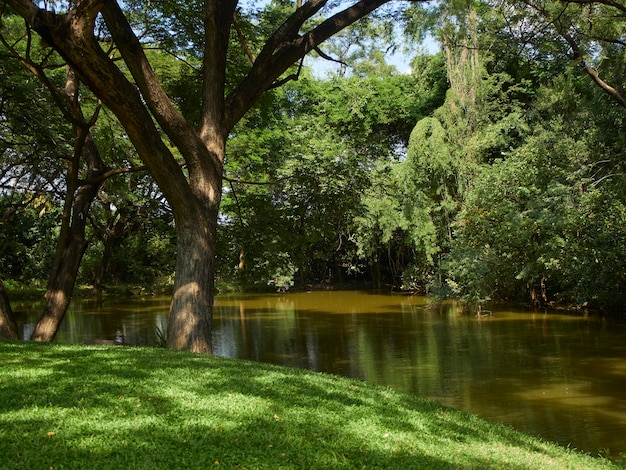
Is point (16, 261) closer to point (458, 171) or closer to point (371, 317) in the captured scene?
point (371, 317)

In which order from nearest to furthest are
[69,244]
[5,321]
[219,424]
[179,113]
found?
[219,424] < [179,113] < [5,321] < [69,244]

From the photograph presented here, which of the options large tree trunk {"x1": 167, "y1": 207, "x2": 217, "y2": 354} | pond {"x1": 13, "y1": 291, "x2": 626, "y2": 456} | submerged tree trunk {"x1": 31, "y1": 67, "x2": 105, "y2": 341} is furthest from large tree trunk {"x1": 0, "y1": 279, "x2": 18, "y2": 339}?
pond {"x1": 13, "y1": 291, "x2": 626, "y2": 456}

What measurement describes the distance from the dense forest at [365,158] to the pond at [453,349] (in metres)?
1.80

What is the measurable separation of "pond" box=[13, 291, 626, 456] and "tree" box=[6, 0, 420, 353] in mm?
3716

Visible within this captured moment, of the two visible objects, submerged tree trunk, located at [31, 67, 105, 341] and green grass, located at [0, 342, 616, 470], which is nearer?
green grass, located at [0, 342, 616, 470]

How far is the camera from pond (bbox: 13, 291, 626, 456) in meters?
8.30

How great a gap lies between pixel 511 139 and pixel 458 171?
226 centimetres

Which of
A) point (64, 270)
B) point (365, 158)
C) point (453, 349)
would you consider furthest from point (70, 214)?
point (365, 158)

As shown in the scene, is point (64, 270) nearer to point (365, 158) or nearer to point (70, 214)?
point (70, 214)

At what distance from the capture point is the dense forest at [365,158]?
10.5m

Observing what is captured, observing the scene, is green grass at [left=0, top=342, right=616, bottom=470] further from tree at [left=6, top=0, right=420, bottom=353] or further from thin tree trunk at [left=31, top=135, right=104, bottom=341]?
thin tree trunk at [left=31, top=135, right=104, bottom=341]

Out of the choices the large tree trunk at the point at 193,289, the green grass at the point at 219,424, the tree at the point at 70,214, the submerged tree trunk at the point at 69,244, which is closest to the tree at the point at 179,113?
the large tree trunk at the point at 193,289

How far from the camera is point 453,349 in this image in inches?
512

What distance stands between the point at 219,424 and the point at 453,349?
9.73 m
